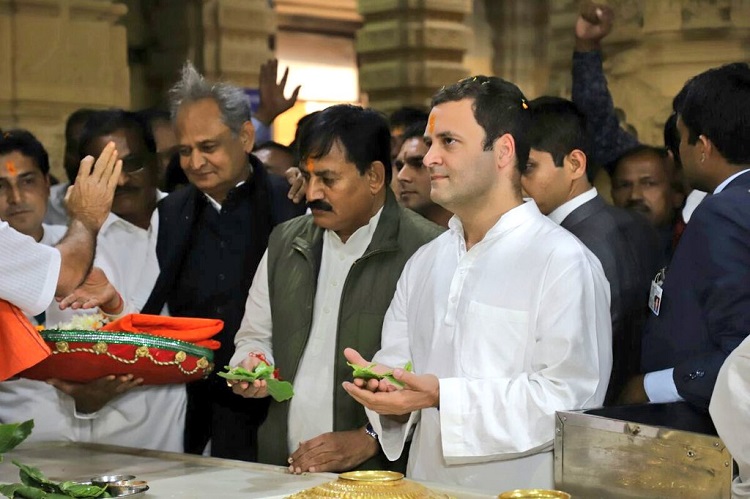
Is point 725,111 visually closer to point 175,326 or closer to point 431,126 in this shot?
point 431,126

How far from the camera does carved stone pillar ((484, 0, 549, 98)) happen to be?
11.5 m

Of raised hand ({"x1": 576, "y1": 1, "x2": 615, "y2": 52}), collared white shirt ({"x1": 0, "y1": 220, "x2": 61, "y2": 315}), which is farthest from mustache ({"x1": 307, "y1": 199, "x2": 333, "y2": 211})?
raised hand ({"x1": 576, "y1": 1, "x2": 615, "y2": 52})

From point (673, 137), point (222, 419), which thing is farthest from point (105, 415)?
point (673, 137)

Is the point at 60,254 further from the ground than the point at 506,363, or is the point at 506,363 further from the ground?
the point at 60,254

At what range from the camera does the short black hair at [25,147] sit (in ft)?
15.8

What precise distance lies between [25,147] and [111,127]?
0.44 m

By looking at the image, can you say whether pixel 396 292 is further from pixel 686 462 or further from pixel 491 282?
pixel 686 462

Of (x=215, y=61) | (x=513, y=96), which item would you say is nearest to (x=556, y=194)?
(x=513, y=96)

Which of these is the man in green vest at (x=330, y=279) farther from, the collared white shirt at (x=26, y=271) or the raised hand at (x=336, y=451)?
the collared white shirt at (x=26, y=271)

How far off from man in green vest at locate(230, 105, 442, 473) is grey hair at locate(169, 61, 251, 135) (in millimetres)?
562

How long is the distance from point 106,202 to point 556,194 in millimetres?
Result: 1452

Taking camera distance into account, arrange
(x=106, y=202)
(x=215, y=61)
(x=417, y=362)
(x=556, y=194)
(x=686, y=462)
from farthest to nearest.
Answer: (x=215, y=61) → (x=556, y=194) → (x=106, y=202) → (x=417, y=362) → (x=686, y=462)

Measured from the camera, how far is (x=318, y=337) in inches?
153

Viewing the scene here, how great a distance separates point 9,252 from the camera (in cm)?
334
